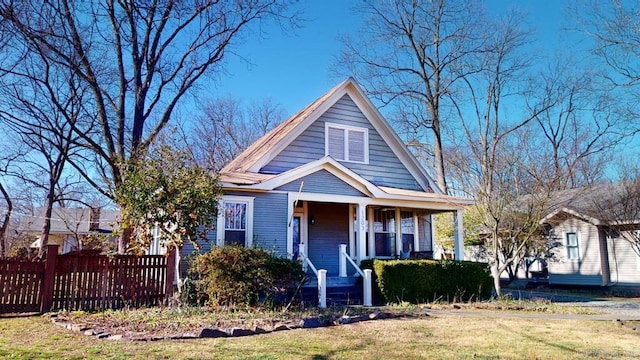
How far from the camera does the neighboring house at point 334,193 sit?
12391 mm

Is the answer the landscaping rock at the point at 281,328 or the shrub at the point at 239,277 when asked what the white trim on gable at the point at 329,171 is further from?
the landscaping rock at the point at 281,328

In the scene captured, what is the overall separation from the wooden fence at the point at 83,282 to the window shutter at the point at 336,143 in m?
6.68

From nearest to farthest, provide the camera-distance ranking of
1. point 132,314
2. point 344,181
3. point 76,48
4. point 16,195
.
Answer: point 132,314
point 344,181
point 76,48
point 16,195

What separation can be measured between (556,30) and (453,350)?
14.5 metres

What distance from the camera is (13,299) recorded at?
931 centimetres

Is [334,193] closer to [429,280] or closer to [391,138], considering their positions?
[429,280]

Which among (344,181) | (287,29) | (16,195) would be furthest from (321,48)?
(16,195)

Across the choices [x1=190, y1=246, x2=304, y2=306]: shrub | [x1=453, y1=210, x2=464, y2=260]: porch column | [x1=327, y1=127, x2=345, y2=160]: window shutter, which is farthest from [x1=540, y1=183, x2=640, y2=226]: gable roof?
[x1=190, y1=246, x2=304, y2=306]: shrub

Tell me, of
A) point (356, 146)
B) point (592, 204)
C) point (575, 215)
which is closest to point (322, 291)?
point (356, 146)

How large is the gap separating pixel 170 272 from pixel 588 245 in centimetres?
1784

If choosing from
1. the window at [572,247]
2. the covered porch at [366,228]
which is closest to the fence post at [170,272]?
the covered porch at [366,228]

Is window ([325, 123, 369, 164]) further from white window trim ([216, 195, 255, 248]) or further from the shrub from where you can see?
the shrub

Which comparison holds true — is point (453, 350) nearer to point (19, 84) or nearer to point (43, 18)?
point (43, 18)

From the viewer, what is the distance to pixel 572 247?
20.2m
